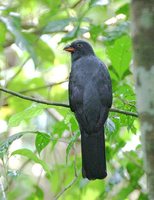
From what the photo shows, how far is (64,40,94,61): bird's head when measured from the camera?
4.83 meters

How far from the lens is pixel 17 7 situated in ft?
18.3

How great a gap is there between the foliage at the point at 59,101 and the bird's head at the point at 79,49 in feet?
0.28

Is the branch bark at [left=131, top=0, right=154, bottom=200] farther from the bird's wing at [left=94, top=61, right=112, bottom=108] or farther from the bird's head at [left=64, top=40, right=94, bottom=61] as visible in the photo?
the bird's head at [left=64, top=40, right=94, bottom=61]

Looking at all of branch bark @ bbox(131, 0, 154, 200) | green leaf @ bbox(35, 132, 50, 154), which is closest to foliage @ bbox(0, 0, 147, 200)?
green leaf @ bbox(35, 132, 50, 154)

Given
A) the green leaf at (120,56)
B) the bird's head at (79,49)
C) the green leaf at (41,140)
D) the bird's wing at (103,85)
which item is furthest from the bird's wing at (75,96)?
the bird's head at (79,49)

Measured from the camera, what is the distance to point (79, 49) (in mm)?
4879

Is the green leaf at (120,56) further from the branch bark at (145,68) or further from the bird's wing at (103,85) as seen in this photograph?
the branch bark at (145,68)

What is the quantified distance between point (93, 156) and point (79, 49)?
142 centimetres

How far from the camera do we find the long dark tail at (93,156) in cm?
366

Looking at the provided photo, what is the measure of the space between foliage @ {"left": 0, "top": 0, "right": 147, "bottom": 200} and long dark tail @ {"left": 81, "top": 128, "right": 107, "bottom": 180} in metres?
0.07

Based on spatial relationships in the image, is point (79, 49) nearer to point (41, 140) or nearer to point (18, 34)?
point (18, 34)

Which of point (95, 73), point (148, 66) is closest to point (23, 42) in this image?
point (95, 73)

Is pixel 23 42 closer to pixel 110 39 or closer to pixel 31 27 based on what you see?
pixel 110 39

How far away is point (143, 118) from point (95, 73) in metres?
1.92
